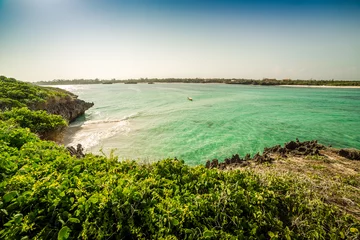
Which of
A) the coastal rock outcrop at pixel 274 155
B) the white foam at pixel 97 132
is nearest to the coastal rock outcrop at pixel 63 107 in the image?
the white foam at pixel 97 132

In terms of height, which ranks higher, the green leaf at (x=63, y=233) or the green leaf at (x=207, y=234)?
the green leaf at (x=63, y=233)

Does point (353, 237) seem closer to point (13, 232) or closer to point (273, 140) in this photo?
point (13, 232)

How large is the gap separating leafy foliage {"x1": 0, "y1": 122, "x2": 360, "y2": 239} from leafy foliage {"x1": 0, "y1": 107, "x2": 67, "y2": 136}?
5.80 metres

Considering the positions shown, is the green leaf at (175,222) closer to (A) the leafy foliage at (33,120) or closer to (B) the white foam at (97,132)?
(A) the leafy foliage at (33,120)

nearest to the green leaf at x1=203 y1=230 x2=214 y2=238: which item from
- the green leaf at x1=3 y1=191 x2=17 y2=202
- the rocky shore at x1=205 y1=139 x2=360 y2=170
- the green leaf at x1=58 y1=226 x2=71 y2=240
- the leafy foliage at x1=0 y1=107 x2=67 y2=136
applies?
the green leaf at x1=58 y1=226 x2=71 y2=240

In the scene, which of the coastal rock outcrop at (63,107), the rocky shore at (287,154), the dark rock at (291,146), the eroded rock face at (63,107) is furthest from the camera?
the eroded rock face at (63,107)

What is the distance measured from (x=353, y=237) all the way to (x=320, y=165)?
5.80m

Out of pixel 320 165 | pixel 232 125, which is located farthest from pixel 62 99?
pixel 320 165

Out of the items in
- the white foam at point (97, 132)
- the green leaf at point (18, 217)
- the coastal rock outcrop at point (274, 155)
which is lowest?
the white foam at point (97, 132)

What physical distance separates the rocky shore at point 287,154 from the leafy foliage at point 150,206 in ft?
15.0

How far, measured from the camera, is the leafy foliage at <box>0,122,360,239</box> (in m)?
2.61

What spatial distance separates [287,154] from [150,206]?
9380mm

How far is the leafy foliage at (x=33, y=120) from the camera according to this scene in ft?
27.8

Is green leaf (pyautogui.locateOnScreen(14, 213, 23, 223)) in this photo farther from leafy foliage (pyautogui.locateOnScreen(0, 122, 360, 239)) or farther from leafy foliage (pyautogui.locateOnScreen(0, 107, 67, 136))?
leafy foliage (pyautogui.locateOnScreen(0, 107, 67, 136))
